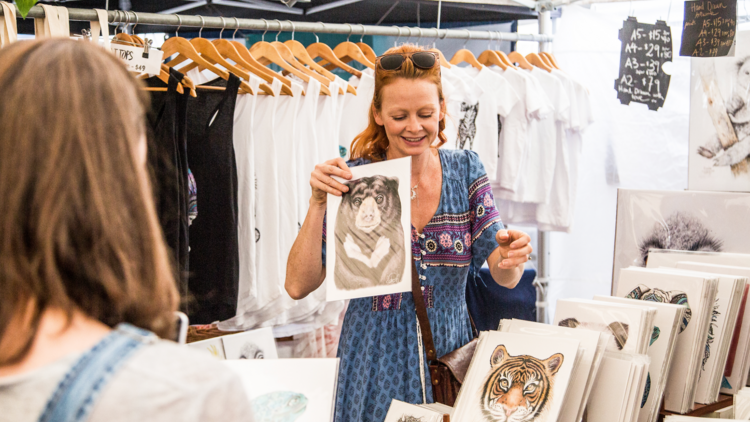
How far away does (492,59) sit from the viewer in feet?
11.0

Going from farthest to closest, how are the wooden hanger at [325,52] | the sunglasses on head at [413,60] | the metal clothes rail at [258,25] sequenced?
the wooden hanger at [325,52], the metal clothes rail at [258,25], the sunglasses on head at [413,60]

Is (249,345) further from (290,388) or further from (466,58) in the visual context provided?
(466,58)

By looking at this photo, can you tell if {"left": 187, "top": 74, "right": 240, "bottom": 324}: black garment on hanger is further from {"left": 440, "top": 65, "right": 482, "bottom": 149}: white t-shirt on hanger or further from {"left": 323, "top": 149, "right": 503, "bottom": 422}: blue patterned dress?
{"left": 440, "top": 65, "right": 482, "bottom": 149}: white t-shirt on hanger

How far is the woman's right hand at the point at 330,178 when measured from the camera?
1501 mm

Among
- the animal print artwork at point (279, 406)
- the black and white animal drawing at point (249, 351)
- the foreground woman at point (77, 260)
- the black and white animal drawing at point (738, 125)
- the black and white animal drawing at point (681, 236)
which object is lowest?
the black and white animal drawing at point (249, 351)

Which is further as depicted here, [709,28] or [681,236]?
[709,28]

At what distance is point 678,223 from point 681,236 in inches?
1.5

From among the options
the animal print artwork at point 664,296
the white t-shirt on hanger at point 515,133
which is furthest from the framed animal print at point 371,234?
the white t-shirt on hanger at point 515,133

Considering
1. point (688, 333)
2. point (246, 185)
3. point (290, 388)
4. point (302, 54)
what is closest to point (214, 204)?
point (246, 185)

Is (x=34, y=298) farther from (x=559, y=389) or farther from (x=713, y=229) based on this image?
(x=713, y=229)

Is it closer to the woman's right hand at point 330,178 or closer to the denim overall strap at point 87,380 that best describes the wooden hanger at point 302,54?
the woman's right hand at point 330,178

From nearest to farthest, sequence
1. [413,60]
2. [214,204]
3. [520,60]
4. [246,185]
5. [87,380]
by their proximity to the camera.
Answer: [87,380] < [413,60] < [214,204] < [246,185] < [520,60]

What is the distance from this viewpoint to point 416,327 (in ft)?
5.19

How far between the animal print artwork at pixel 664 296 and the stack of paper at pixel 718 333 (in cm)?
8
